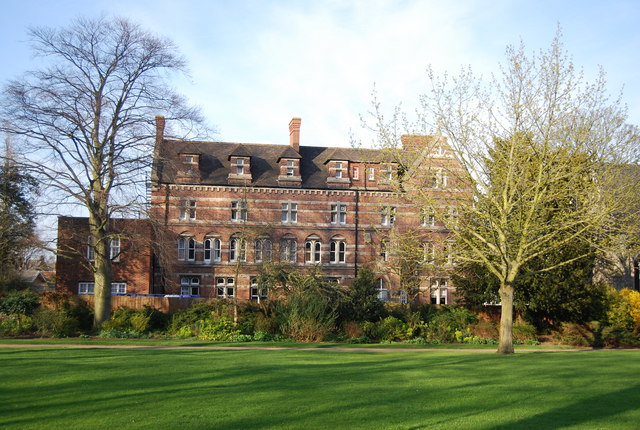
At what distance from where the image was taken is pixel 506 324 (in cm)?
2278

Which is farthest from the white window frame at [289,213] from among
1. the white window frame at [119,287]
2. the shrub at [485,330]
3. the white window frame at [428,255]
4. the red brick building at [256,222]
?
the white window frame at [428,255]

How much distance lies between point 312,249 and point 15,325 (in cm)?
2384

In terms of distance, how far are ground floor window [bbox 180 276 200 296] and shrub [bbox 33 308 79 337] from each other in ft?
55.5

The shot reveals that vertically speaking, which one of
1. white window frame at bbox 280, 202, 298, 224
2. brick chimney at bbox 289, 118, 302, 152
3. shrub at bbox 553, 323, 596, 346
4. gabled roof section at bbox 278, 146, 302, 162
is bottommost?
shrub at bbox 553, 323, 596, 346

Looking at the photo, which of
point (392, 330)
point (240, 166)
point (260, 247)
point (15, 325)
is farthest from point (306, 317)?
point (240, 166)

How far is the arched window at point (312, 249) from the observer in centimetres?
4831

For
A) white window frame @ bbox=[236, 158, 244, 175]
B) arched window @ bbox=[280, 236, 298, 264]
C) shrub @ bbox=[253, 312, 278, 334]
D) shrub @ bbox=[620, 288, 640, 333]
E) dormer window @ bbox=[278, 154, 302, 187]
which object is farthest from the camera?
dormer window @ bbox=[278, 154, 302, 187]

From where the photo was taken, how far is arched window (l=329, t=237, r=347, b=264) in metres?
48.4

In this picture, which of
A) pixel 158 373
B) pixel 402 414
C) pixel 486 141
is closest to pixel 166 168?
pixel 486 141

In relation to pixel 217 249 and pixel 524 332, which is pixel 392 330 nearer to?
pixel 524 332

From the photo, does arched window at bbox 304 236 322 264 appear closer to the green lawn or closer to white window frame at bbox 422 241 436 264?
white window frame at bbox 422 241 436 264

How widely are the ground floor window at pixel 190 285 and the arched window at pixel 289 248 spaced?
693cm

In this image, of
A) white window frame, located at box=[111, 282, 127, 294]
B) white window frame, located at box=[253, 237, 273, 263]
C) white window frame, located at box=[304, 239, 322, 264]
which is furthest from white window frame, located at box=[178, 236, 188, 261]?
white window frame, located at box=[304, 239, 322, 264]

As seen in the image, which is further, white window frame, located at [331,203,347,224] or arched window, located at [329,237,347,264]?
white window frame, located at [331,203,347,224]
